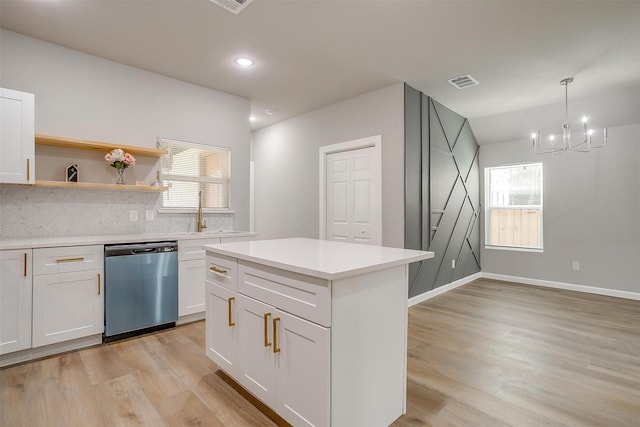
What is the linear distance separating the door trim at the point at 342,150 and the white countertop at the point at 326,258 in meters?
2.06

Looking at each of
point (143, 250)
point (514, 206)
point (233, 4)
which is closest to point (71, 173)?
point (143, 250)

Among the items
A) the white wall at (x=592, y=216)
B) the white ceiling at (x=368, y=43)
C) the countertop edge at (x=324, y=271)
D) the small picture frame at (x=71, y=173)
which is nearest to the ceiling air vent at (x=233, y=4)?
the white ceiling at (x=368, y=43)

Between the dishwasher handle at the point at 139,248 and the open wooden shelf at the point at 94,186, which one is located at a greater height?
the open wooden shelf at the point at 94,186

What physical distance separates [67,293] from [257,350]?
6.26 feet

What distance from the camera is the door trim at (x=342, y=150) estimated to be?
402 centimetres

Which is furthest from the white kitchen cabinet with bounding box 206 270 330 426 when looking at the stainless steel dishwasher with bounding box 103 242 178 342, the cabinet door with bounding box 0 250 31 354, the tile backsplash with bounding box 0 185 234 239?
the tile backsplash with bounding box 0 185 234 239

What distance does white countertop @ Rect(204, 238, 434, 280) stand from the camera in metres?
1.38

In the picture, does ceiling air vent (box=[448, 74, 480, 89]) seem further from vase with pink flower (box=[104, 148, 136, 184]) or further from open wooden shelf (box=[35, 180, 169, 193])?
vase with pink flower (box=[104, 148, 136, 184])

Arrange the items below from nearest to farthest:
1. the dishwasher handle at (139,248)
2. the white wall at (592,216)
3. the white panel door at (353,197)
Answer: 1. the dishwasher handle at (139,248)
2. the white panel door at (353,197)
3. the white wall at (592,216)

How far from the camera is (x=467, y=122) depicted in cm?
527

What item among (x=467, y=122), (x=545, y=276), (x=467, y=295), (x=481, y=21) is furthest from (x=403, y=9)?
(x=545, y=276)

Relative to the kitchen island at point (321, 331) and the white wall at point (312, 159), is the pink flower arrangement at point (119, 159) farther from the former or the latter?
the white wall at point (312, 159)

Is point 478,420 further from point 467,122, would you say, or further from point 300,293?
point 467,122

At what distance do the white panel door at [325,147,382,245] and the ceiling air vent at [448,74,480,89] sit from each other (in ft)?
4.12
